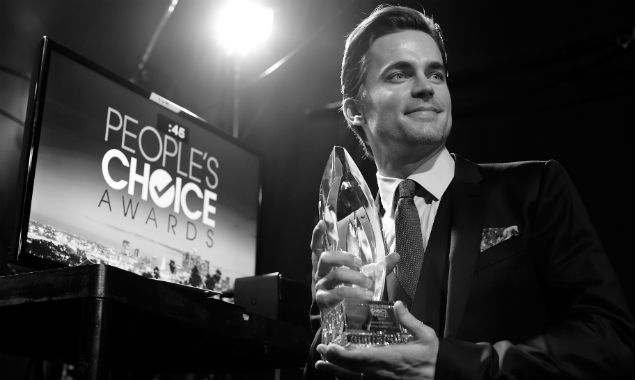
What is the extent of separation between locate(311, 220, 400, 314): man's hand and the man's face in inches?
18.8

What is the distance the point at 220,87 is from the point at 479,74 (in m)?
1.27

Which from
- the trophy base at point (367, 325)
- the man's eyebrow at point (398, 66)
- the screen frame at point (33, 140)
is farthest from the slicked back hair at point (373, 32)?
the trophy base at point (367, 325)

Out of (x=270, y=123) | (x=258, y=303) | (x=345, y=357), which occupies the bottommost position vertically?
(x=345, y=357)

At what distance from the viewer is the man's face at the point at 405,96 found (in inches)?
59.9

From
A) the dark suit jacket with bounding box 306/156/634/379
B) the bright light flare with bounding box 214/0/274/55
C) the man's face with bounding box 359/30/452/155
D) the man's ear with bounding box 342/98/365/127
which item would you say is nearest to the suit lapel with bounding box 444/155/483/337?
the dark suit jacket with bounding box 306/156/634/379

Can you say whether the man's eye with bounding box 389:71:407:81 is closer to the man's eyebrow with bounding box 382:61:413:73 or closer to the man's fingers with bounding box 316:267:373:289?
the man's eyebrow with bounding box 382:61:413:73

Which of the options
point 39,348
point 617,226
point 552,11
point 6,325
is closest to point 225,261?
point 39,348

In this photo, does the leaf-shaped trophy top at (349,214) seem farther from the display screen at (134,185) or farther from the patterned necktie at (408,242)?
the display screen at (134,185)

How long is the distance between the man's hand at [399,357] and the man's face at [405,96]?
1.93 feet

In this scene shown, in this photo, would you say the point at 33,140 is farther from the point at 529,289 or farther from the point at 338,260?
the point at 529,289

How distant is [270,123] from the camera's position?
10.5 ft

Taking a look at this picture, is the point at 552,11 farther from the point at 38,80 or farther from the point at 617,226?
the point at 38,80

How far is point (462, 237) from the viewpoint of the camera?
53.2 inches

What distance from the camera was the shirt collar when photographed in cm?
151
